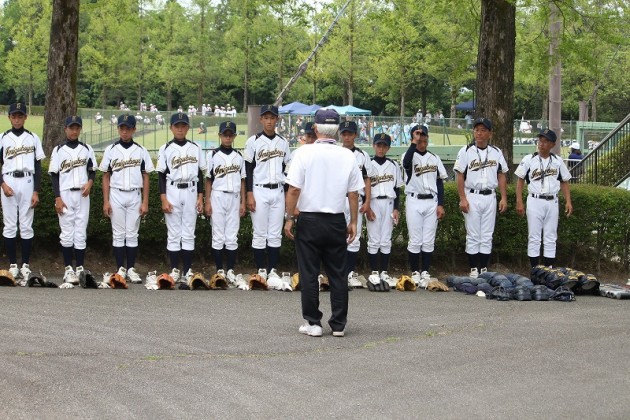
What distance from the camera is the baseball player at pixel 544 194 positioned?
1374cm

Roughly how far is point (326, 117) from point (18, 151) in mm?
5216

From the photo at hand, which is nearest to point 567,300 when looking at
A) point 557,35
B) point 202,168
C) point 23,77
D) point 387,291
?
point 387,291

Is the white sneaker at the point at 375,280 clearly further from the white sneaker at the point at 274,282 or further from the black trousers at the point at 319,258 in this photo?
the black trousers at the point at 319,258

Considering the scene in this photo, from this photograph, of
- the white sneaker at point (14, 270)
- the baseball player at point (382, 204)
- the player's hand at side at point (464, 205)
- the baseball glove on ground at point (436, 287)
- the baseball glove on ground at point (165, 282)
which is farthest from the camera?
the player's hand at side at point (464, 205)

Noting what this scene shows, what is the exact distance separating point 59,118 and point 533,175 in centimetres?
806

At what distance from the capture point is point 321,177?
8930mm

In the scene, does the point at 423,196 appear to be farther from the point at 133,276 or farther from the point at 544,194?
the point at 133,276

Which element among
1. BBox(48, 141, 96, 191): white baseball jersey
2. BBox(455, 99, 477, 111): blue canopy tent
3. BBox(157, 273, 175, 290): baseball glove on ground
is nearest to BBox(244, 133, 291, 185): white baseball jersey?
BBox(157, 273, 175, 290): baseball glove on ground

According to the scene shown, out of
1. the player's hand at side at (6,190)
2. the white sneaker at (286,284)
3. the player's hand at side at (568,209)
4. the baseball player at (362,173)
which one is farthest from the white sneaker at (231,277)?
the player's hand at side at (568,209)

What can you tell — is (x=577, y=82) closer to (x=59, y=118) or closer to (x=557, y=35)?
(x=557, y=35)

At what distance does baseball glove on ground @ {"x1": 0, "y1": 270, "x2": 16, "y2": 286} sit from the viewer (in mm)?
11869

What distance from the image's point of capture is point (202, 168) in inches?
496

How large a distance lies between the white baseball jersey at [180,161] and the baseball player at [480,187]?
3.70 meters

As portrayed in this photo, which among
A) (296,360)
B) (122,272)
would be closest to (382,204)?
(122,272)
